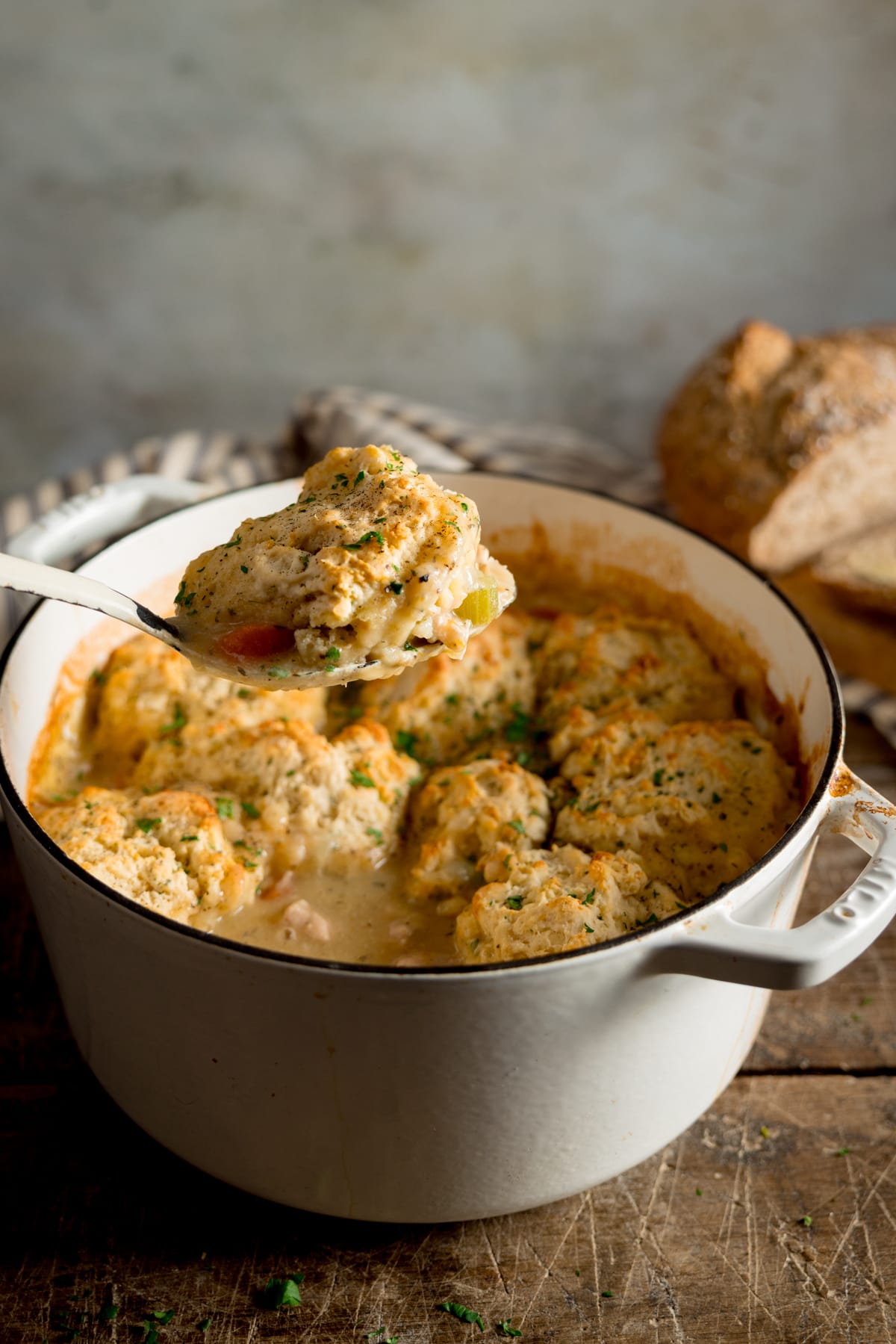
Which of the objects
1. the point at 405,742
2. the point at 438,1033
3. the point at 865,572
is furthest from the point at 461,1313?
the point at 865,572

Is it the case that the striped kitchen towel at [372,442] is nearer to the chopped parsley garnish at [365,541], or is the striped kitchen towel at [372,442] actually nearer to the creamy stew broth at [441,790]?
the creamy stew broth at [441,790]

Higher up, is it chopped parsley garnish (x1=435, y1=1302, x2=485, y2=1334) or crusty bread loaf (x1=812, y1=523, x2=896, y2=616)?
crusty bread loaf (x1=812, y1=523, x2=896, y2=616)

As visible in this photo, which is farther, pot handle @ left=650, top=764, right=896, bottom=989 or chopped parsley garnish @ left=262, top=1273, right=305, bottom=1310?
chopped parsley garnish @ left=262, top=1273, right=305, bottom=1310

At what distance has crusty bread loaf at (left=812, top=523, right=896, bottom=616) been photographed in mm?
3021

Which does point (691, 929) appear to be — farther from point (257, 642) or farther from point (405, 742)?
point (405, 742)

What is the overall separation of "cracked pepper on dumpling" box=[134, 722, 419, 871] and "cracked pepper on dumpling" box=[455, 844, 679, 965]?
260 millimetres

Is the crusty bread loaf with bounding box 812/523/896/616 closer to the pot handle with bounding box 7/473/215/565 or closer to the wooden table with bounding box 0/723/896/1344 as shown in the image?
the wooden table with bounding box 0/723/896/1344

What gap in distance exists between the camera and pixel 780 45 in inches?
147

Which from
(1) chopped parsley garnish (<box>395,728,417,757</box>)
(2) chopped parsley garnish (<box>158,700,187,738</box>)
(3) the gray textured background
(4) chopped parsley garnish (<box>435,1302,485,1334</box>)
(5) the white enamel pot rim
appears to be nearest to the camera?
(5) the white enamel pot rim

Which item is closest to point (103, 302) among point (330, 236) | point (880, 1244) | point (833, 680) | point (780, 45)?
point (330, 236)

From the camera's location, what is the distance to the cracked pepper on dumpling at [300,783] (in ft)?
6.72

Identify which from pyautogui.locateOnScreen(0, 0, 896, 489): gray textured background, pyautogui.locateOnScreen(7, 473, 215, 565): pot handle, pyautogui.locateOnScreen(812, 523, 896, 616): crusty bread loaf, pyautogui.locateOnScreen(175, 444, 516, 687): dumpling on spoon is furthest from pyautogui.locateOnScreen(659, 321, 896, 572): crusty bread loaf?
pyautogui.locateOnScreen(175, 444, 516, 687): dumpling on spoon

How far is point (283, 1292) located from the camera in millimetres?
1747

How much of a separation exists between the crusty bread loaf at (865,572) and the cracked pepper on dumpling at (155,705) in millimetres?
1496
